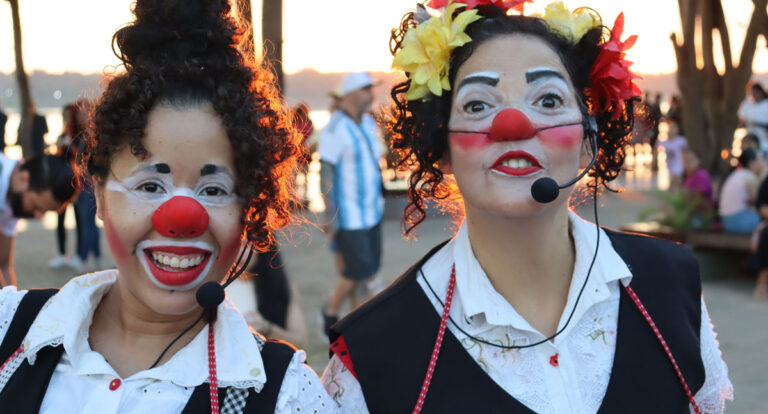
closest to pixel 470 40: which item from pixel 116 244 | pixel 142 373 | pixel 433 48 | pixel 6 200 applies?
pixel 433 48

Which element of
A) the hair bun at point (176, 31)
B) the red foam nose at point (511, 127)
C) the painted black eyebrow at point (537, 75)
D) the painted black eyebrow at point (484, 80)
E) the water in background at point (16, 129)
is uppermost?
the hair bun at point (176, 31)

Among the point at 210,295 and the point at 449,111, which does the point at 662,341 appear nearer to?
the point at 449,111

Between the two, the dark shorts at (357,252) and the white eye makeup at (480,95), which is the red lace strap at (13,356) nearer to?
the white eye makeup at (480,95)

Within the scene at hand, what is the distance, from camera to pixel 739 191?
739cm

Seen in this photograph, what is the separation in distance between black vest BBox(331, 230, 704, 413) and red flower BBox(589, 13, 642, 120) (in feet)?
1.54

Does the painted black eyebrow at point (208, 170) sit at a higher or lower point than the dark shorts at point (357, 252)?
higher

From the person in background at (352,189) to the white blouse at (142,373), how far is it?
12.3 ft

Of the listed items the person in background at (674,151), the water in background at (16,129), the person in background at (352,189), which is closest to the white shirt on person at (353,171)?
the person in background at (352,189)

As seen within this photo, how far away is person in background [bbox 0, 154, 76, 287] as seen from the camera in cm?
418

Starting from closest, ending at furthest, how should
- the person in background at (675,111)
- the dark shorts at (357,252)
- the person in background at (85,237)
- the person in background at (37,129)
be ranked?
the dark shorts at (357,252)
the person in background at (85,237)
the person in background at (37,129)
the person in background at (675,111)

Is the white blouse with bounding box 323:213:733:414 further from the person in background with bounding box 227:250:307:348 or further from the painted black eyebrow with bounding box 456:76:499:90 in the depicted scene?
the person in background with bounding box 227:250:307:348

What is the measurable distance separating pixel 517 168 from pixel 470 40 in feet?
1.20

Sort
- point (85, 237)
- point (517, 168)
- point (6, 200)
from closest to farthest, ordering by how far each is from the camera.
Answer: point (517, 168), point (6, 200), point (85, 237)

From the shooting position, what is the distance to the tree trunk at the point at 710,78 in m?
11.4
